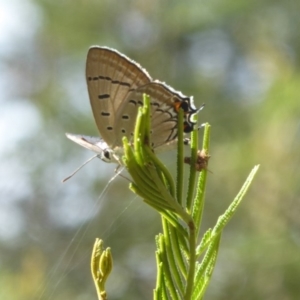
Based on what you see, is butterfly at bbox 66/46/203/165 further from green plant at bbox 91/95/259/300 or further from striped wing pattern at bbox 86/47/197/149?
green plant at bbox 91/95/259/300

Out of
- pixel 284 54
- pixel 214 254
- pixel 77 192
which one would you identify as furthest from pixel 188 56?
pixel 214 254

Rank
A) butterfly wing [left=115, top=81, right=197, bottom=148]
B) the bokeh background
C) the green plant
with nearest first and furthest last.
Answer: the green plant
butterfly wing [left=115, top=81, right=197, bottom=148]
the bokeh background

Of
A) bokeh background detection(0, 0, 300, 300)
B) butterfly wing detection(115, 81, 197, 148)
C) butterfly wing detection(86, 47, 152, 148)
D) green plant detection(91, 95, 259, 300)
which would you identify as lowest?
green plant detection(91, 95, 259, 300)

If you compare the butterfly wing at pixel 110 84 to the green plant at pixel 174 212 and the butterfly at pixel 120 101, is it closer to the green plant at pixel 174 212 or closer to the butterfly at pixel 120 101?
the butterfly at pixel 120 101

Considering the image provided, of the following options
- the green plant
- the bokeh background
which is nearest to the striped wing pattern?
the green plant

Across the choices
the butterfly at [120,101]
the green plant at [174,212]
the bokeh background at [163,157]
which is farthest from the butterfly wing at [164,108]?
the bokeh background at [163,157]

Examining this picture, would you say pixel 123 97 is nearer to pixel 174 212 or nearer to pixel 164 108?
pixel 164 108

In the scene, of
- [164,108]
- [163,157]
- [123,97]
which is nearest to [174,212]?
[164,108]

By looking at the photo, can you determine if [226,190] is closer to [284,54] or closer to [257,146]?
[257,146]
